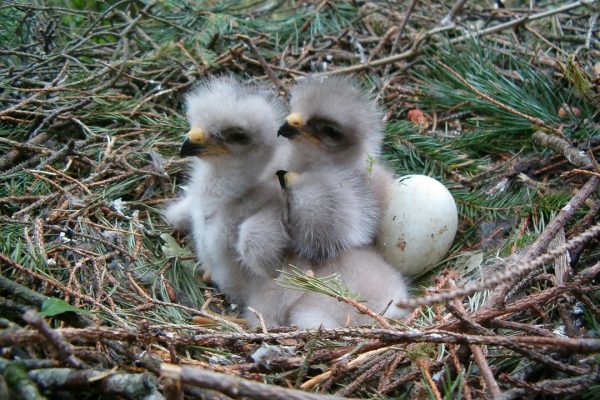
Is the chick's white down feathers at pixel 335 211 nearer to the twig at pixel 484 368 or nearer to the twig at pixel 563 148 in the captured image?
the twig at pixel 484 368

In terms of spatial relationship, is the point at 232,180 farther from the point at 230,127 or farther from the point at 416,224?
the point at 416,224

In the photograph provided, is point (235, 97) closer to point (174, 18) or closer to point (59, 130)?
point (59, 130)

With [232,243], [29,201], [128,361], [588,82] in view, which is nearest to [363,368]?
[128,361]

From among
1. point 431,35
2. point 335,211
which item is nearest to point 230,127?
point 335,211

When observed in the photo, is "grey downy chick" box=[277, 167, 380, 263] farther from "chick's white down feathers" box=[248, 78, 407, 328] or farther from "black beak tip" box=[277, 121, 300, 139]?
"black beak tip" box=[277, 121, 300, 139]

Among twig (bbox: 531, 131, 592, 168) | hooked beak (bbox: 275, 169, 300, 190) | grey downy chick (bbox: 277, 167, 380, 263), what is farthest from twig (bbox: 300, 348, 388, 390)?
twig (bbox: 531, 131, 592, 168)

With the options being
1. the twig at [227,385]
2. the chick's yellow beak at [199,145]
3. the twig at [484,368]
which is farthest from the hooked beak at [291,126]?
the twig at [227,385]
